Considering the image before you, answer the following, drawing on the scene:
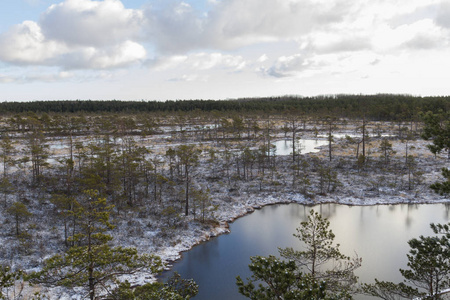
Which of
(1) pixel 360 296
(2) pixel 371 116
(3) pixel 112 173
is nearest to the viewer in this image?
(1) pixel 360 296

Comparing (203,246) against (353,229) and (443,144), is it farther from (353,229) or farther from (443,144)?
(443,144)

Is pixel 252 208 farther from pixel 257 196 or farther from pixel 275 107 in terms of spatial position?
pixel 275 107

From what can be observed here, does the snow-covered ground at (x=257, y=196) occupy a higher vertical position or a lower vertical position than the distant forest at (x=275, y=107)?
lower

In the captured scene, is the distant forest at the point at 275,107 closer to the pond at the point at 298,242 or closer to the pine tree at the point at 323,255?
the pond at the point at 298,242

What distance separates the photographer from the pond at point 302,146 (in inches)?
2127

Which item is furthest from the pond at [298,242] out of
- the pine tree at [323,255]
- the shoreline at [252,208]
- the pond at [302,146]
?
the pond at [302,146]

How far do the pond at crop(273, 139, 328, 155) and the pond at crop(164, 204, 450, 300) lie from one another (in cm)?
2484

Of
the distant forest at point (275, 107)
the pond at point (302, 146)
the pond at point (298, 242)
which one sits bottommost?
the pond at point (298, 242)

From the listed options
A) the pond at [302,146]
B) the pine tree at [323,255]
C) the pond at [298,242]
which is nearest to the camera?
the pine tree at [323,255]

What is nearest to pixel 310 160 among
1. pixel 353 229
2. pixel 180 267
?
pixel 353 229

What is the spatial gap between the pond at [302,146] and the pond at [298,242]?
81.5 ft

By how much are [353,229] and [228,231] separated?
1034 centimetres

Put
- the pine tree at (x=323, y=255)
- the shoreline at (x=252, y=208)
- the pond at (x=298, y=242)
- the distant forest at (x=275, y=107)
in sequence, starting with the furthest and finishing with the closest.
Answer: the distant forest at (x=275, y=107)
the shoreline at (x=252, y=208)
the pond at (x=298, y=242)
the pine tree at (x=323, y=255)

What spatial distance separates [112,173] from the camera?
29078 millimetres
